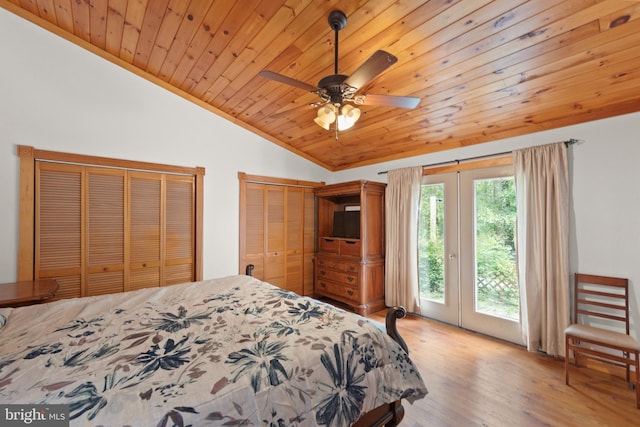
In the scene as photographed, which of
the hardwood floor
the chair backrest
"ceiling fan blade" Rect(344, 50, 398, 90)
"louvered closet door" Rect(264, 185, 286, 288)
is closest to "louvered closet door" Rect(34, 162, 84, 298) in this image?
"louvered closet door" Rect(264, 185, 286, 288)

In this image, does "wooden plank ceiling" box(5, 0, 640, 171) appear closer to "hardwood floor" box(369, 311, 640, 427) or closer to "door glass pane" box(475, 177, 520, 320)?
"door glass pane" box(475, 177, 520, 320)

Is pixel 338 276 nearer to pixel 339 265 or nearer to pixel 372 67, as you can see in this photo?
pixel 339 265

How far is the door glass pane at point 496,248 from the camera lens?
9.64 ft

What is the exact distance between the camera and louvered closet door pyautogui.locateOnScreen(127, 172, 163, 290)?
3037 millimetres

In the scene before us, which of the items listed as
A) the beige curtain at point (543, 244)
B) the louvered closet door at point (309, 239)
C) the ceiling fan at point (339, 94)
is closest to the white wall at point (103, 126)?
the louvered closet door at point (309, 239)

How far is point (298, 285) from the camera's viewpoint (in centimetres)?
440

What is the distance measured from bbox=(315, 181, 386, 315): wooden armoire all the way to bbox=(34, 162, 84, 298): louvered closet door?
9.98 feet

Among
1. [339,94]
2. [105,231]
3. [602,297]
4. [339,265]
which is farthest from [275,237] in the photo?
[602,297]

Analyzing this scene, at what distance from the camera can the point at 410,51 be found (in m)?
2.02

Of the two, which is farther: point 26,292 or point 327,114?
point 26,292

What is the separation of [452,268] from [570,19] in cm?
261

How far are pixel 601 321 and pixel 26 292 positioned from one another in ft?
16.2

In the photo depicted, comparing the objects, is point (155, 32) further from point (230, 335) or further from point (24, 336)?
point (230, 335)

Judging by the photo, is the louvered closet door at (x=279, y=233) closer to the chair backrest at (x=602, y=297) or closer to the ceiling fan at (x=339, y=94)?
the ceiling fan at (x=339, y=94)
